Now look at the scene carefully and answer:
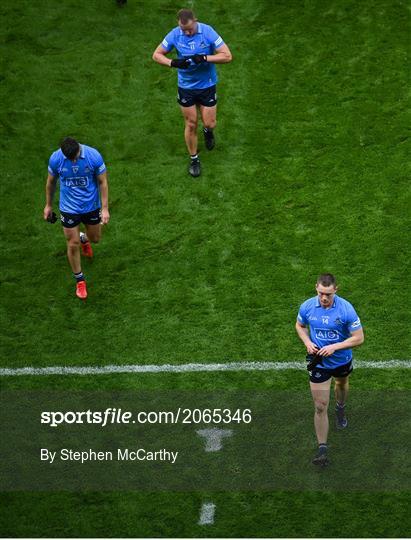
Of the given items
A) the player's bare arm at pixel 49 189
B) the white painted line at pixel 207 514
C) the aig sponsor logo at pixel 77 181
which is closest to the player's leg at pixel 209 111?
the aig sponsor logo at pixel 77 181

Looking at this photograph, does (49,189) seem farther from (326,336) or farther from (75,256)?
(326,336)

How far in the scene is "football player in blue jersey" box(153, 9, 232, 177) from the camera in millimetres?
14734

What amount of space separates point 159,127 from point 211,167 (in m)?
1.13

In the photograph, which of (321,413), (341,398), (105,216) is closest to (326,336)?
(321,413)

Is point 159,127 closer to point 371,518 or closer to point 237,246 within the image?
point 237,246

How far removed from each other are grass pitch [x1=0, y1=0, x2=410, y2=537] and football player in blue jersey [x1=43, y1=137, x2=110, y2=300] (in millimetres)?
896

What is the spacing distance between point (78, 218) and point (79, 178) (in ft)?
1.81

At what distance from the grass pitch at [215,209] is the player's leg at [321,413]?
1.59 feet

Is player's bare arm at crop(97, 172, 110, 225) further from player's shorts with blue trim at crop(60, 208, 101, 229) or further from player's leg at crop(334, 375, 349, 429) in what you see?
player's leg at crop(334, 375, 349, 429)

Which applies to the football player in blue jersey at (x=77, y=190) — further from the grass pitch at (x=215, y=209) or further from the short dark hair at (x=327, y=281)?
the short dark hair at (x=327, y=281)

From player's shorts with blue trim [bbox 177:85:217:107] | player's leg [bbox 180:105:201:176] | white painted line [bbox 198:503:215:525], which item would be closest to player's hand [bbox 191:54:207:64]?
player's shorts with blue trim [bbox 177:85:217:107]

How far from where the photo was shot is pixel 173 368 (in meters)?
13.3

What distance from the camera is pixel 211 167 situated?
16.0 m

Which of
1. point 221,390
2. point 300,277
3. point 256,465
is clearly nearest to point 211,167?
point 300,277
